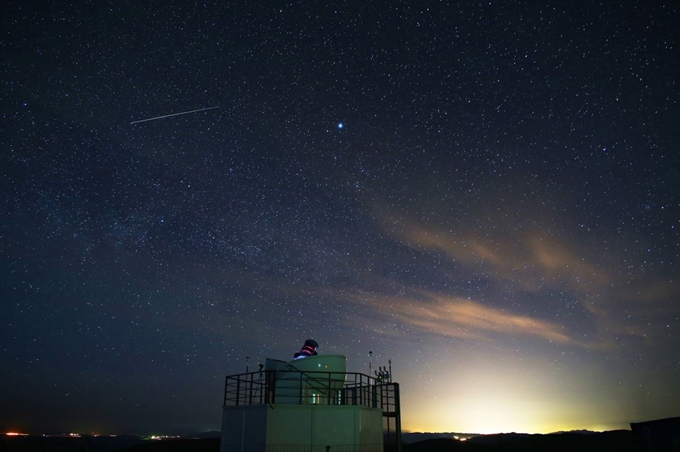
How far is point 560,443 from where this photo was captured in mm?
37750

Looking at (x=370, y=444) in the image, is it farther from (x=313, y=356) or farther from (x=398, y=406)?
(x=313, y=356)

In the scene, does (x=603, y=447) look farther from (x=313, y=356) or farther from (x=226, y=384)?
(x=226, y=384)

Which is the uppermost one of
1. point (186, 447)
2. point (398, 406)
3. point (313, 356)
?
point (313, 356)

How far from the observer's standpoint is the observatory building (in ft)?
64.1

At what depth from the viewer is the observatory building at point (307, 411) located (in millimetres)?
19547

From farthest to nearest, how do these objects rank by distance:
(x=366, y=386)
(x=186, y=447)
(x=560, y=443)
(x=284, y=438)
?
(x=186, y=447) < (x=560, y=443) < (x=366, y=386) < (x=284, y=438)

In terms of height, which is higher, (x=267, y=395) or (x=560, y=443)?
(x=267, y=395)

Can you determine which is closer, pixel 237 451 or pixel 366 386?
pixel 237 451

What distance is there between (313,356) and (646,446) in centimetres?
2521

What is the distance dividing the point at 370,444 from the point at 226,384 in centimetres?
670


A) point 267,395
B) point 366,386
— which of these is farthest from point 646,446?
point 267,395

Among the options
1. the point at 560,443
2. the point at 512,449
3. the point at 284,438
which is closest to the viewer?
the point at 284,438

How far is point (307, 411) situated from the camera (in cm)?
1988

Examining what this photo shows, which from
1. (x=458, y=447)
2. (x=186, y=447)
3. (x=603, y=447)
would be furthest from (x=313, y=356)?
(x=186, y=447)
